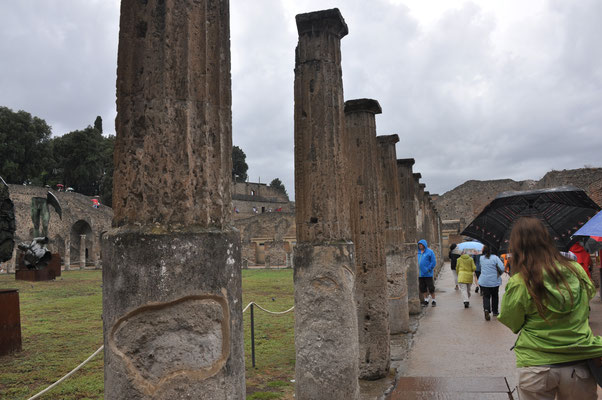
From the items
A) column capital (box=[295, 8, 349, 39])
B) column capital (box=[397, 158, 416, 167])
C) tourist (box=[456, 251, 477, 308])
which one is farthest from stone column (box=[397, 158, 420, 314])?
column capital (box=[295, 8, 349, 39])

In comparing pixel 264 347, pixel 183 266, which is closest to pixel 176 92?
pixel 183 266

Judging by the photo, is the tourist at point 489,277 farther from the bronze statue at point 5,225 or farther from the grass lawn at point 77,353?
the bronze statue at point 5,225

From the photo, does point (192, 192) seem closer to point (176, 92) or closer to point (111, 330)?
point (176, 92)

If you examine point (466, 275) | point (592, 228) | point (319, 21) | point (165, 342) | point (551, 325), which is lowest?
point (466, 275)

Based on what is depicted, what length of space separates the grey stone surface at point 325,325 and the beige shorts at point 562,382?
1736 mm

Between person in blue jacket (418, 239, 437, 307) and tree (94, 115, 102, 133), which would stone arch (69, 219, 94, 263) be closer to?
tree (94, 115, 102, 133)

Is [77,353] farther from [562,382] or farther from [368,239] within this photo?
[562,382]

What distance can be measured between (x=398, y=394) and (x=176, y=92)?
3.67 meters

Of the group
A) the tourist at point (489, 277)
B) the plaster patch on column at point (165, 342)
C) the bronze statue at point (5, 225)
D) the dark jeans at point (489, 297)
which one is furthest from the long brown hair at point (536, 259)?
the bronze statue at point (5, 225)

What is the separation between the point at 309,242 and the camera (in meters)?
4.15

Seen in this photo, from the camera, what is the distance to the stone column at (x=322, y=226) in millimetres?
3949

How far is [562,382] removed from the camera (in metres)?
2.38

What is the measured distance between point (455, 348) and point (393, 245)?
2011 millimetres

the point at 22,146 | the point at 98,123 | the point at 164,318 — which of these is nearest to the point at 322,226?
the point at 164,318
